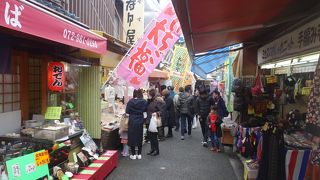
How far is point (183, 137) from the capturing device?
1195 cm

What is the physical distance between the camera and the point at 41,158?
5.06 m

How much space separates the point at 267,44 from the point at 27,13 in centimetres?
565

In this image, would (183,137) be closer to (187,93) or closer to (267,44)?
(187,93)

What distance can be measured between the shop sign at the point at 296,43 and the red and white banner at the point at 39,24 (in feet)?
12.0

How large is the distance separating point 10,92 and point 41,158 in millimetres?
1420

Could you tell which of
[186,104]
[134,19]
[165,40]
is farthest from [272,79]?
[134,19]

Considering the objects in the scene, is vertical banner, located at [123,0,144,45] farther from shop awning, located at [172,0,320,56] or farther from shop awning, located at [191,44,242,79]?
shop awning, located at [172,0,320,56]

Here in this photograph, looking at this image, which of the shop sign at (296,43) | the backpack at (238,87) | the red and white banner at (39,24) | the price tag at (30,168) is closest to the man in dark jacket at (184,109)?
the backpack at (238,87)

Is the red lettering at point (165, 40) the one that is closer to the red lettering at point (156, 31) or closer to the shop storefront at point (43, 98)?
the red lettering at point (156, 31)

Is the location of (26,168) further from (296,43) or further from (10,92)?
(296,43)

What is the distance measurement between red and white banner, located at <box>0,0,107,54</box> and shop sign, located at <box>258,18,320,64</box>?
3.65 meters

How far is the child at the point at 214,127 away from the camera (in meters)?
9.67

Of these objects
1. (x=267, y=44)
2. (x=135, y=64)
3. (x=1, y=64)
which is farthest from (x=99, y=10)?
(x=1, y=64)

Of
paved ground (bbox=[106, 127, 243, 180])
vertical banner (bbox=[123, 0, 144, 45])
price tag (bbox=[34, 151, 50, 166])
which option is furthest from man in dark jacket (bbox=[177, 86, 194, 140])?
price tag (bbox=[34, 151, 50, 166])
